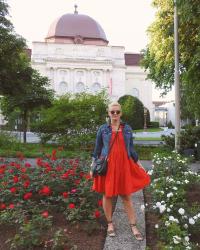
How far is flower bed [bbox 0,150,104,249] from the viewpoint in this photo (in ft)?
15.9

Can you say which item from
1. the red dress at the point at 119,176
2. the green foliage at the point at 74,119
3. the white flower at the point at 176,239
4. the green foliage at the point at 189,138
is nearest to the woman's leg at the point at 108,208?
the red dress at the point at 119,176

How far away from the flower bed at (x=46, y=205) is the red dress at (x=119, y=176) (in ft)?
1.18

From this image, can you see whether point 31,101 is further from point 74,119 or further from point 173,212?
point 173,212

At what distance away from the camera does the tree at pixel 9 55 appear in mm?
19984

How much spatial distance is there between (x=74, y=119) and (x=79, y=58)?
71.1 m

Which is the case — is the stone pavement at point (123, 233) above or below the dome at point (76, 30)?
below

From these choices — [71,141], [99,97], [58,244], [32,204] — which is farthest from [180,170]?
[99,97]

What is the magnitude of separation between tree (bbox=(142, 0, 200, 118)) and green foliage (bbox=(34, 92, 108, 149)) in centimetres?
374

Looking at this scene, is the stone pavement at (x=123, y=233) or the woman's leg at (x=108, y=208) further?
the woman's leg at (x=108, y=208)

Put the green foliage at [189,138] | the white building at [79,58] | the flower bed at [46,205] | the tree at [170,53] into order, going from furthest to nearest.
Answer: the white building at [79,58], the tree at [170,53], the green foliage at [189,138], the flower bed at [46,205]

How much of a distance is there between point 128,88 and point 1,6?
79.7m

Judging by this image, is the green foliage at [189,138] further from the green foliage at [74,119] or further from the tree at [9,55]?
the tree at [9,55]

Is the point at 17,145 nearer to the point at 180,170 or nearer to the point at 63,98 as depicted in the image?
the point at 63,98

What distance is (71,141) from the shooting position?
64.7ft
